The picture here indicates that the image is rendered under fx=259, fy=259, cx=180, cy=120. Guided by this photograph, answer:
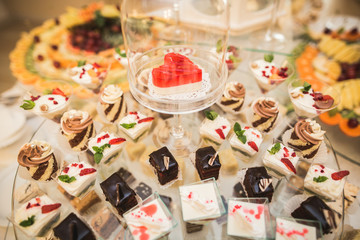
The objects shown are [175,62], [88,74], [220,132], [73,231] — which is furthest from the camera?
[88,74]

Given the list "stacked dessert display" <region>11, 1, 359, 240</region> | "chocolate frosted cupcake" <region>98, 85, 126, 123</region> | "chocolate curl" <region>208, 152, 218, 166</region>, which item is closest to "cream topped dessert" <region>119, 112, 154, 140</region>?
"stacked dessert display" <region>11, 1, 359, 240</region>

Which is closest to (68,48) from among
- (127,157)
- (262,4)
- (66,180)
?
(127,157)

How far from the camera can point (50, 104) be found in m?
2.15

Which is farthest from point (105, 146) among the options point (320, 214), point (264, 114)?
point (320, 214)

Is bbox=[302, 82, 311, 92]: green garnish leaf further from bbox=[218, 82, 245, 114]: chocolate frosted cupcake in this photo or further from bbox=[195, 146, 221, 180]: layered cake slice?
bbox=[195, 146, 221, 180]: layered cake slice

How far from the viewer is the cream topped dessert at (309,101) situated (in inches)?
81.1

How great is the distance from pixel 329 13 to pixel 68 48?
409cm

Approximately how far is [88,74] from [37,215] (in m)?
1.24

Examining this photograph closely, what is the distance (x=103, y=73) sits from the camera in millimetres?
2369

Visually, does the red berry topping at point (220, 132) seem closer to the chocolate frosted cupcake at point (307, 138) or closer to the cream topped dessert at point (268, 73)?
the chocolate frosted cupcake at point (307, 138)

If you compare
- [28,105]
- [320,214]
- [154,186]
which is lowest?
[154,186]

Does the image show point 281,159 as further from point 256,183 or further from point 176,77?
point 176,77

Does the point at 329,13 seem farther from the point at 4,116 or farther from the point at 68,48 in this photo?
the point at 4,116

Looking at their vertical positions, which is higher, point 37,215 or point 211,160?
point 211,160
